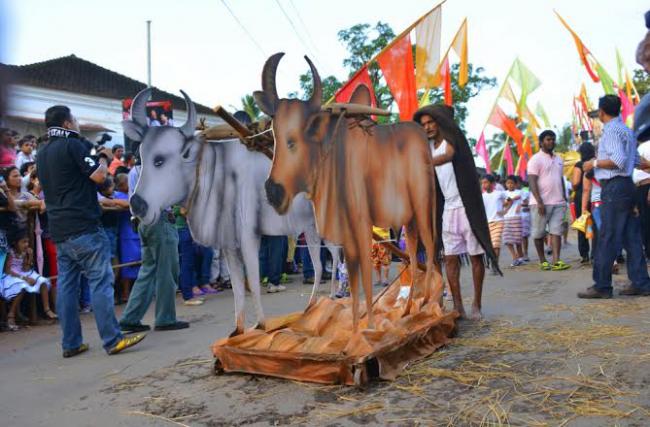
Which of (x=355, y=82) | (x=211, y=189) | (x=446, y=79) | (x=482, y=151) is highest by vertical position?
(x=482, y=151)

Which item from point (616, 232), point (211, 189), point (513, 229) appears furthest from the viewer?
point (513, 229)

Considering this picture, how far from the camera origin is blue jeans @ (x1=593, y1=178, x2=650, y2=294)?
6.03m

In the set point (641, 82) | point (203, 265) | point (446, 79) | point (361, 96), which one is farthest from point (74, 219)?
point (641, 82)

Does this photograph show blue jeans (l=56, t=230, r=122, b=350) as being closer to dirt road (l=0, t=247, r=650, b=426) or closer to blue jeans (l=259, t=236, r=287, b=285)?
dirt road (l=0, t=247, r=650, b=426)

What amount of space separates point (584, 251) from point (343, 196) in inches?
279

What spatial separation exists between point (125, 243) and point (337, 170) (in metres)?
5.14

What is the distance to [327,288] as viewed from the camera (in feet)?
28.0

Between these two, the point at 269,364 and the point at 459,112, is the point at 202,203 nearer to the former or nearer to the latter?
the point at 269,364

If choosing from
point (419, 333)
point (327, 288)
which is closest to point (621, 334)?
point (419, 333)

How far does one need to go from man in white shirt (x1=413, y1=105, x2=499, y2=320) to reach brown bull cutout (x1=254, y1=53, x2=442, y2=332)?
881 millimetres

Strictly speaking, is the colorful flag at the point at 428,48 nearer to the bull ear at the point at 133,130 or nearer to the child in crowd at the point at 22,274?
the bull ear at the point at 133,130

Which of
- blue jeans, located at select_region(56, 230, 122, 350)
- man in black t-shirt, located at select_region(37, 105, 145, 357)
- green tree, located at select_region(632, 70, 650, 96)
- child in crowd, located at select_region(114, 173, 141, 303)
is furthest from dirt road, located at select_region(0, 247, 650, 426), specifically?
green tree, located at select_region(632, 70, 650, 96)

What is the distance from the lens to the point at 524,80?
1533 cm

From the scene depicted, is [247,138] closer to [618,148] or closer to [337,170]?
[337,170]
